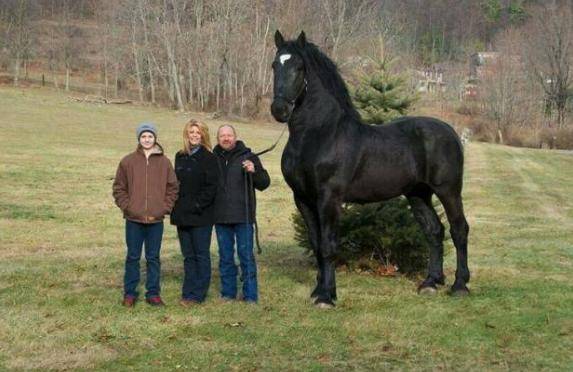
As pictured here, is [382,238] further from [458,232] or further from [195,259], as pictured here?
[195,259]

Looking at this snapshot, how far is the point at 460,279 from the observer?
786 centimetres

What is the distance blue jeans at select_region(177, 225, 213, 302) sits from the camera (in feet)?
23.7

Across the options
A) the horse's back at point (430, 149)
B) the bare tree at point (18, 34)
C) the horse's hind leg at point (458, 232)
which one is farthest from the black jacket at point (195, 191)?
the bare tree at point (18, 34)

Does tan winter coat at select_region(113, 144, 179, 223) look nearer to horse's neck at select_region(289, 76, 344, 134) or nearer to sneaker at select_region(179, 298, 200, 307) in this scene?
sneaker at select_region(179, 298, 200, 307)

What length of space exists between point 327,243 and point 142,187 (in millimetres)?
1982

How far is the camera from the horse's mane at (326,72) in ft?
23.6

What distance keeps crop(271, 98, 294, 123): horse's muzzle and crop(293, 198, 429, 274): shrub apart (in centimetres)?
217

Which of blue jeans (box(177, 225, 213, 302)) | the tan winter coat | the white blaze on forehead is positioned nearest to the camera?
the tan winter coat

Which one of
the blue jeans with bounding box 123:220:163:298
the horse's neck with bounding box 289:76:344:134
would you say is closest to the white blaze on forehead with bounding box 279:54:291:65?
the horse's neck with bounding box 289:76:344:134

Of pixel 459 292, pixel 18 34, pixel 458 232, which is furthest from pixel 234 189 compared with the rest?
pixel 18 34

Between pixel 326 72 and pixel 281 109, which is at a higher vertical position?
pixel 326 72

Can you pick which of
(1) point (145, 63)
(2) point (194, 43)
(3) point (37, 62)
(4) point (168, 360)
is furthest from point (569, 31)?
(4) point (168, 360)

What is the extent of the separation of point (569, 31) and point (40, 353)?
66.3 meters

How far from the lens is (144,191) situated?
6895 mm
